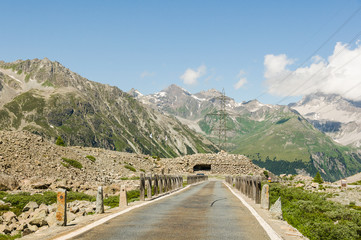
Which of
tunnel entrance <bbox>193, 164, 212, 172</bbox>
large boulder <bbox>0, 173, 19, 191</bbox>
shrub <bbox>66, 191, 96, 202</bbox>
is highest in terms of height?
tunnel entrance <bbox>193, 164, 212, 172</bbox>

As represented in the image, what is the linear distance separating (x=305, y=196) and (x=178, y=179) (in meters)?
13.9

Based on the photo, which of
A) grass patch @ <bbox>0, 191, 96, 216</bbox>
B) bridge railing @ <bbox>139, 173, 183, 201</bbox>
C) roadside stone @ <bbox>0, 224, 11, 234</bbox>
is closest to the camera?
roadside stone @ <bbox>0, 224, 11, 234</bbox>

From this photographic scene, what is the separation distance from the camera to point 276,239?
883 centimetres

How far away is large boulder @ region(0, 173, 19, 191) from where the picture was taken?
31.1 m

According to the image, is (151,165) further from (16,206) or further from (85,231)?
(85,231)

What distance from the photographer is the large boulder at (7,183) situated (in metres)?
31.1

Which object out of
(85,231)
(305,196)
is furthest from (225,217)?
(305,196)

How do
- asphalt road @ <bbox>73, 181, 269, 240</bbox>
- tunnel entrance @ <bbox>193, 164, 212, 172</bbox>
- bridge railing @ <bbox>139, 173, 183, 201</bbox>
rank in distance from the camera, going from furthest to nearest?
tunnel entrance @ <bbox>193, 164, 212, 172</bbox>, bridge railing @ <bbox>139, 173, 183, 201</bbox>, asphalt road @ <bbox>73, 181, 269, 240</bbox>

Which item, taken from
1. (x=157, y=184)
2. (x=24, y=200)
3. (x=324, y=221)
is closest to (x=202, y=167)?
(x=157, y=184)

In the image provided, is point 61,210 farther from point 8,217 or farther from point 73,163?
point 73,163

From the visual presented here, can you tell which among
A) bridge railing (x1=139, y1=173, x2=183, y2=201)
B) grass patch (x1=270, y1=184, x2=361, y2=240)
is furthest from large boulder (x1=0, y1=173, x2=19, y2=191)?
grass patch (x1=270, y1=184, x2=361, y2=240)

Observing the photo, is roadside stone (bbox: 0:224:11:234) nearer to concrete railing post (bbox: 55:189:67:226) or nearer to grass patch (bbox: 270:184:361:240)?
concrete railing post (bbox: 55:189:67:226)

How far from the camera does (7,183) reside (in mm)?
31500

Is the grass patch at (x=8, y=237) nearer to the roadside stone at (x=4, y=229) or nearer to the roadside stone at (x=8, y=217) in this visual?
the roadside stone at (x=4, y=229)
